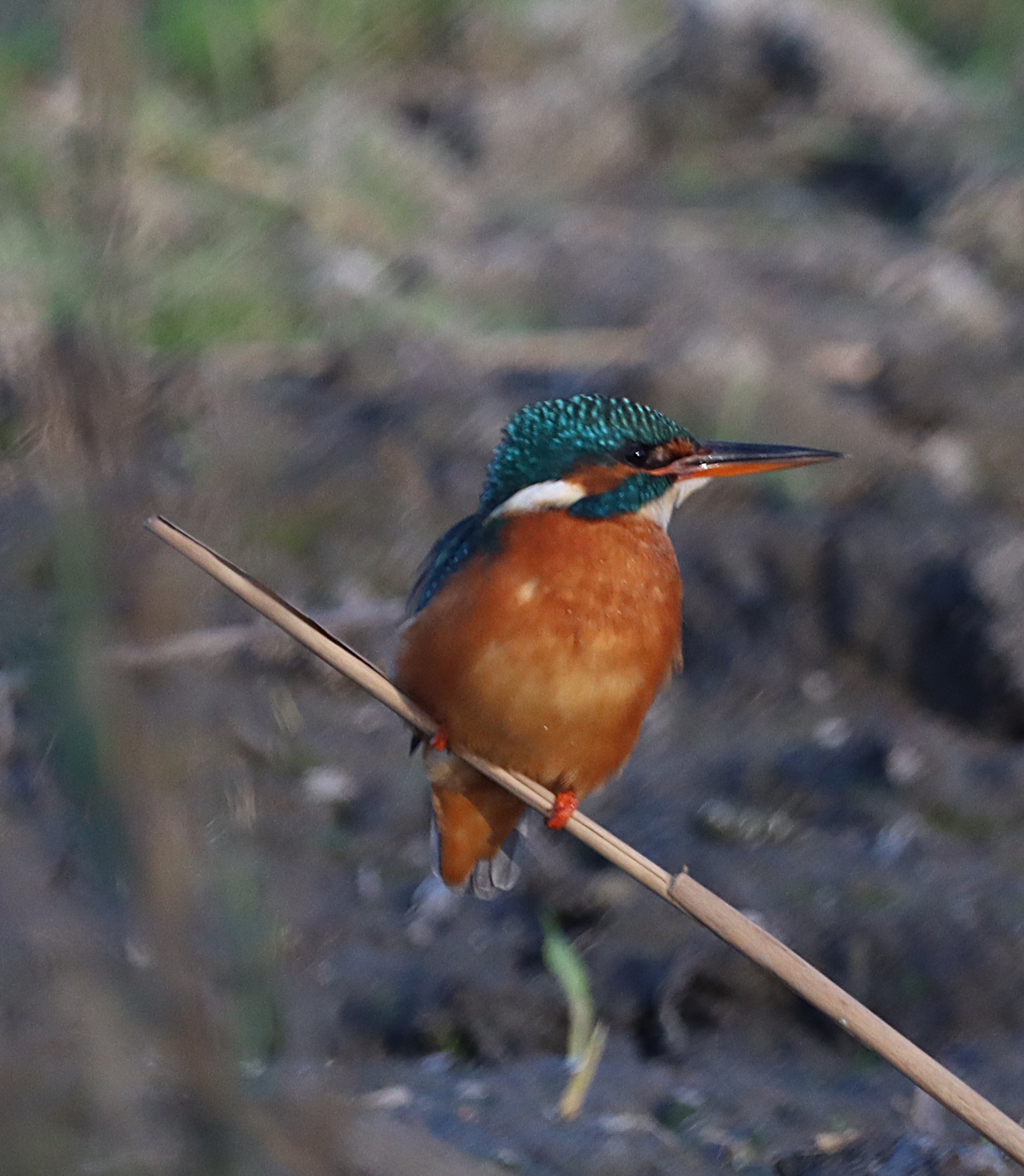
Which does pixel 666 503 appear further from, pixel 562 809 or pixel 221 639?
pixel 221 639

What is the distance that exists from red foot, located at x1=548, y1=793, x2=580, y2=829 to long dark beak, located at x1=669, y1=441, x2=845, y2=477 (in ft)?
1.34

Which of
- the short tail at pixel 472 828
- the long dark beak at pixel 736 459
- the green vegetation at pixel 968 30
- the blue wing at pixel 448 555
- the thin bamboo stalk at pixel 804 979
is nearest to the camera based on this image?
the thin bamboo stalk at pixel 804 979

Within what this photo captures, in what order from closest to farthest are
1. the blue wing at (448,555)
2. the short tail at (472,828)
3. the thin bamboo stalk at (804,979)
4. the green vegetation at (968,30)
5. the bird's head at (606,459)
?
the thin bamboo stalk at (804,979)
the bird's head at (606,459)
the blue wing at (448,555)
the short tail at (472,828)
the green vegetation at (968,30)

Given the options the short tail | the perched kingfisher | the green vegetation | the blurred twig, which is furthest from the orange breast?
the green vegetation

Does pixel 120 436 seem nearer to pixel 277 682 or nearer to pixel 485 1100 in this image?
pixel 485 1100

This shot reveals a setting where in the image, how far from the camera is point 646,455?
5.71 ft

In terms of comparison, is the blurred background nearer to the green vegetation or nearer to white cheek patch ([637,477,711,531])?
the green vegetation

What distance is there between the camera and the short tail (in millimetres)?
1998

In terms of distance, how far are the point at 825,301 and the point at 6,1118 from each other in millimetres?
4261

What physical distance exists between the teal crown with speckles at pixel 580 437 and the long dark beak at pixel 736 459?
38 mm

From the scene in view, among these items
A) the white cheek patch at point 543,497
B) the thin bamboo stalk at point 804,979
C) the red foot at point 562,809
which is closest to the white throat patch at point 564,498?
the white cheek patch at point 543,497

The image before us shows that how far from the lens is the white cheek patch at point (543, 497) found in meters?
1.77

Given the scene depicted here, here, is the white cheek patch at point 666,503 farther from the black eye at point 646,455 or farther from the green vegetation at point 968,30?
the green vegetation at point 968,30

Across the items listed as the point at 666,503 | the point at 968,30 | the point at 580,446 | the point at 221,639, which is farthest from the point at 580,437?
the point at 968,30
